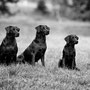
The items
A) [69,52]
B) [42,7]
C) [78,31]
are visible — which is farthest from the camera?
[42,7]

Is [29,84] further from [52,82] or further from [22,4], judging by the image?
[22,4]

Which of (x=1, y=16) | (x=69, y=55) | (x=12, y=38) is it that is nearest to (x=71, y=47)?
(x=69, y=55)

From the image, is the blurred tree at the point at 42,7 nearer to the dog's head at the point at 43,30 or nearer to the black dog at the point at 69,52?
the black dog at the point at 69,52

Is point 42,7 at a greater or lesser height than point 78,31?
greater

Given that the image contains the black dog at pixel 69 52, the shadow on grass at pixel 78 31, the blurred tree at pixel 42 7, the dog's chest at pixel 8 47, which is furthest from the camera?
the blurred tree at pixel 42 7

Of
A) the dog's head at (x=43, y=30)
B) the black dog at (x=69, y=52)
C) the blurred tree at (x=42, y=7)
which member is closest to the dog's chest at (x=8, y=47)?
the dog's head at (x=43, y=30)

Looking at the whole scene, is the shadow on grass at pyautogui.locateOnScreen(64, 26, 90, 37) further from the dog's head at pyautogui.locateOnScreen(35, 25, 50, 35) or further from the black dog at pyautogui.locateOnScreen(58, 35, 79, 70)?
the dog's head at pyautogui.locateOnScreen(35, 25, 50, 35)

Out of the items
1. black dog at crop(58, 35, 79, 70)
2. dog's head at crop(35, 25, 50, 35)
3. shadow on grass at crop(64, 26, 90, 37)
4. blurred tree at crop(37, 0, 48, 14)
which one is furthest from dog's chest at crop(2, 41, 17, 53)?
blurred tree at crop(37, 0, 48, 14)


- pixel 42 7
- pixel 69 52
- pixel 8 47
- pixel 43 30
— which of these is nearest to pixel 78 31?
pixel 69 52

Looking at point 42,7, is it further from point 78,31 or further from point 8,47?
→ point 8,47

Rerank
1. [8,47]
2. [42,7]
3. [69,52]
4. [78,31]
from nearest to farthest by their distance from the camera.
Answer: [8,47], [69,52], [78,31], [42,7]

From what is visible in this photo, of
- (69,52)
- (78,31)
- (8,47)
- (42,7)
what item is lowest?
(78,31)

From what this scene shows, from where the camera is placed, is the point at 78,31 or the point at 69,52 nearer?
the point at 69,52

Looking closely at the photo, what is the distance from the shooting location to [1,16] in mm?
51500
